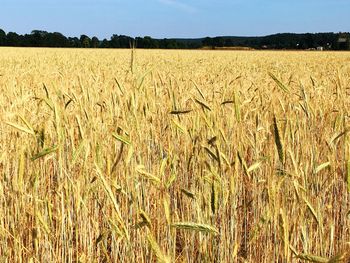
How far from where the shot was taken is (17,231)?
6.38ft

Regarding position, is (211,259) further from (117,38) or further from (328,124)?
(117,38)

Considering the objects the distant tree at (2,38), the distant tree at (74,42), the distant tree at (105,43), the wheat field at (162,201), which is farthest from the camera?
the distant tree at (105,43)

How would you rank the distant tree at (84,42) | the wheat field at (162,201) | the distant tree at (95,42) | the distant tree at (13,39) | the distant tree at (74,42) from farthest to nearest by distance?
1. the distant tree at (84,42)
2. the distant tree at (95,42)
3. the distant tree at (74,42)
4. the distant tree at (13,39)
5. the wheat field at (162,201)

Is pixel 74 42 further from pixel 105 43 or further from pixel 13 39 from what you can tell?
pixel 13 39

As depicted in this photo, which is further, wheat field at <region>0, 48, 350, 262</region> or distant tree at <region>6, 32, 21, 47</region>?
distant tree at <region>6, 32, 21, 47</region>

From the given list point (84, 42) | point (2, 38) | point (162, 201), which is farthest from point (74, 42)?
point (162, 201)

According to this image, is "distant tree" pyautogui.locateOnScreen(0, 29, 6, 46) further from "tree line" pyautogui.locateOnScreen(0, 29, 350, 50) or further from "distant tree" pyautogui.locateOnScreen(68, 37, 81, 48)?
"distant tree" pyautogui.locateOnScreen(68, 37, 81, 48)

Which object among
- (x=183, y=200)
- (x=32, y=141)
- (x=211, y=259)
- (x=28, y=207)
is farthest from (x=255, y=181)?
(x=32, y=141)

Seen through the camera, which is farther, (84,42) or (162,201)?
(84,42)

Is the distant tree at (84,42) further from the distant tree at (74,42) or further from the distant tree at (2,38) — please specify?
the distant tree at (2,38)

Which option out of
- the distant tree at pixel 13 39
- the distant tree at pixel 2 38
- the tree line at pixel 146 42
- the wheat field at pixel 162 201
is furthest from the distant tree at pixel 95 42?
the wheat field at pixel 162 201

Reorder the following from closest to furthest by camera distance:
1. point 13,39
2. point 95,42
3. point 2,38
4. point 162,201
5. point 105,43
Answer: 1. point 162,201
2. point 2,38
3. point 13,39
4. point 95,42
5. point 105,43

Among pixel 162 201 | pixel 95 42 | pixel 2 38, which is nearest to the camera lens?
pixel 162 201

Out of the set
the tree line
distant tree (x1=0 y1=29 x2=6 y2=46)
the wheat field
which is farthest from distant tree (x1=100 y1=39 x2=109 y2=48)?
the wheat field
